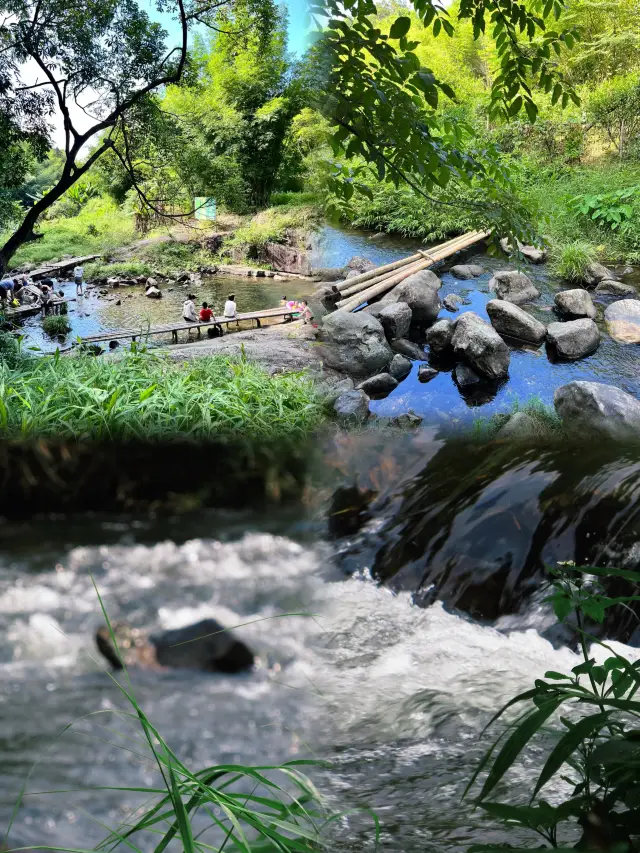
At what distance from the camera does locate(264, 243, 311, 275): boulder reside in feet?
4.61

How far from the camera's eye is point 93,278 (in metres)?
1.64

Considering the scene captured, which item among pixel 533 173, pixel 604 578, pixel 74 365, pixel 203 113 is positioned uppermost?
pixel 203 113

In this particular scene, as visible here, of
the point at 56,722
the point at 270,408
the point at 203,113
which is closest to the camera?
the point at 56,722

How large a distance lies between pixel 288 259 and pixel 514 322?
496mm

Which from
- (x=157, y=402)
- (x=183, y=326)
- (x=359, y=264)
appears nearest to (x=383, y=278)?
(x=359, y=264)

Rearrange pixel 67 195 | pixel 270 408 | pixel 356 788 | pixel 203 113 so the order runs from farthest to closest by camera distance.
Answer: pixel 67 195
pixel 270 408
pixel 203 113
pixel 356 788

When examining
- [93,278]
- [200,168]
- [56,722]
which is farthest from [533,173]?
[56,722]

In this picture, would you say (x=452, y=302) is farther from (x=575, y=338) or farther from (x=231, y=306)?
(x=231, y=306)

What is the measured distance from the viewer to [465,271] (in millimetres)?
1428

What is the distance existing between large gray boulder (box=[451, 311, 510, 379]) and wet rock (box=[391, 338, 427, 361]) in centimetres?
7

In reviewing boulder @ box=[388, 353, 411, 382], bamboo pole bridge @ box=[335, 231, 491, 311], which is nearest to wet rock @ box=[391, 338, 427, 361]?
boulder @ box=[388, 353, 411, 382]

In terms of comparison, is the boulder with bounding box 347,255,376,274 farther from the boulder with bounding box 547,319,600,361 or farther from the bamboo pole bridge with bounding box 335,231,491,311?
the boulder with bounding box 547,319,600,361

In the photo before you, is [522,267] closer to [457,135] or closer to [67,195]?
[457,135]

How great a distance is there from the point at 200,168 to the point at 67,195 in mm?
466
